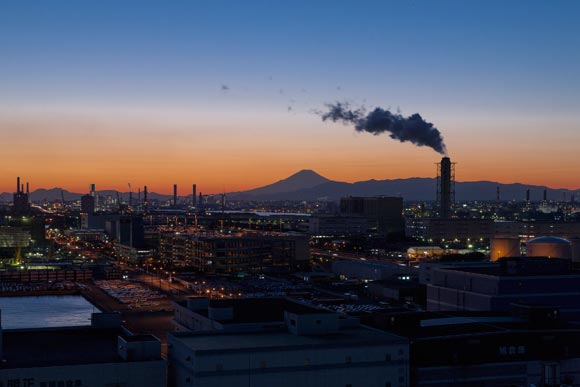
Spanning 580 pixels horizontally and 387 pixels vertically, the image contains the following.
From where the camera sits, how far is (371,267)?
75.9ft

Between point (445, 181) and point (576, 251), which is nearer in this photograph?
point (576, 251)

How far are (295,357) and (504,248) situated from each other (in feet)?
55.0

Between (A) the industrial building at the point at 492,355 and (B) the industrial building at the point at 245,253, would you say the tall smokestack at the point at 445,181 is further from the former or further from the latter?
(A) the industrial building at the point at 492,355

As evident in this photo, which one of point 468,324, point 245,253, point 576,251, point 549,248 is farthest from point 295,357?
point 245,253

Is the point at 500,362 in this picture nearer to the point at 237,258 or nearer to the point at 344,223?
the point at 237,258

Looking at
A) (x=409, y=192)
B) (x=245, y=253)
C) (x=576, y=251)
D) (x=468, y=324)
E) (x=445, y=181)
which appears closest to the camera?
(x=468, y=324)

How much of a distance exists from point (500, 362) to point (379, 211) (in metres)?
37.0

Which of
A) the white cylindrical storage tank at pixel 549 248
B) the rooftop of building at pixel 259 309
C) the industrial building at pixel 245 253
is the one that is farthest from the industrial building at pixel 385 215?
the rooftop of building at pixel 259 309

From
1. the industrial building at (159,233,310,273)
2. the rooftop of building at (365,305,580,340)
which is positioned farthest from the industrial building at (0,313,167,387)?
the industrial building at (159,233,310,273)

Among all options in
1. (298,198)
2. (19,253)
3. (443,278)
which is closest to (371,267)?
(443,278)

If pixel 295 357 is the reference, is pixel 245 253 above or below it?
below

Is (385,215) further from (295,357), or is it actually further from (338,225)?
(295,357)

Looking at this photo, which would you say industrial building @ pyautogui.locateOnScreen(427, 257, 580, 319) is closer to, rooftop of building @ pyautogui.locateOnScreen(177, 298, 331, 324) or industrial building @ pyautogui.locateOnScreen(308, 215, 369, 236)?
rooftop of building @ pyautogui.locateOnScreen(177, 298, 331, 324)

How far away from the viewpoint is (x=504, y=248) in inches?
906
